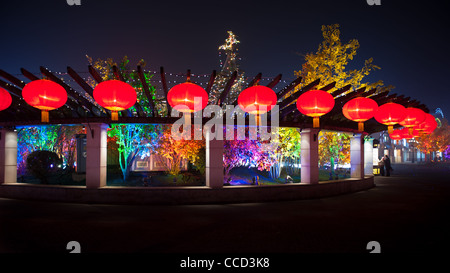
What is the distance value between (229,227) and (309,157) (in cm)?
627

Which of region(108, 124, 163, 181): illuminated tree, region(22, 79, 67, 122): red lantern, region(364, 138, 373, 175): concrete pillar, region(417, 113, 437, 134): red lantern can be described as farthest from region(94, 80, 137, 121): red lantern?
region(364, 138, 373, 175): concrete pillar

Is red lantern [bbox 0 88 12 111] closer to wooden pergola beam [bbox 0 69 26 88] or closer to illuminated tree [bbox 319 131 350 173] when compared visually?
wooden pergola beam [bbox 0 69 26 88]

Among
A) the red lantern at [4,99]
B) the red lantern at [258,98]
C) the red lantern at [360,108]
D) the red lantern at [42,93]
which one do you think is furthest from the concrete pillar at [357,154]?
the red lantern at [4,99]

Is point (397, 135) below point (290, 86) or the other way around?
below

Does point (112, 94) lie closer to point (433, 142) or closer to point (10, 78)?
point (10, 78)

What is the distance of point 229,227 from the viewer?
6871mm

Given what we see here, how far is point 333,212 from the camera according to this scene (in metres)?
8.71

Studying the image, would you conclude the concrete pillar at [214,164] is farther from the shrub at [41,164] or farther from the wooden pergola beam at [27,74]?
the shrub at [41,164]

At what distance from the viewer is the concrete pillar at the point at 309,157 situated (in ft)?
38.3

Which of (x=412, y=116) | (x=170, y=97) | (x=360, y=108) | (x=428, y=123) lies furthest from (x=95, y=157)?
(x=428, y=123)

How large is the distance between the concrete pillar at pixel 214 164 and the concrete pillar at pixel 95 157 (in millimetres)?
4329

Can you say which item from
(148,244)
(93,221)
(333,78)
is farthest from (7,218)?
(333,78)
